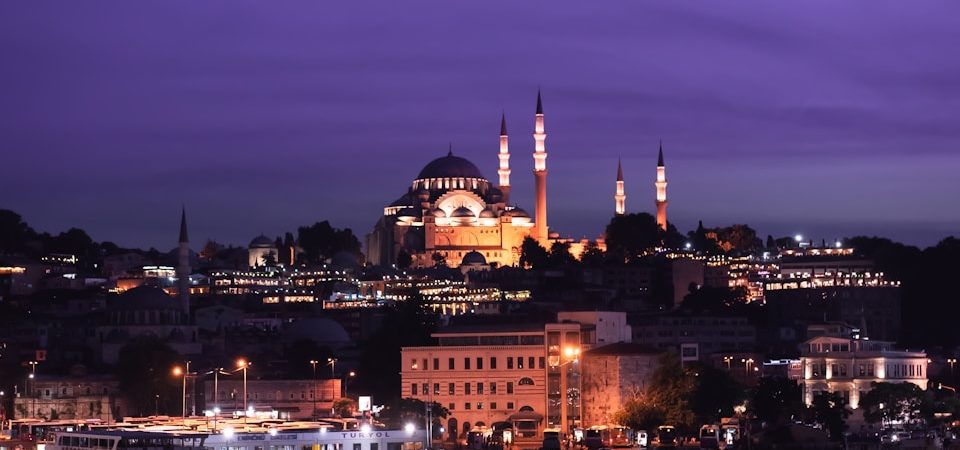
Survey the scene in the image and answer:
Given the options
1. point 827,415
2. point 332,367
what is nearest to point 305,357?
point 332,367

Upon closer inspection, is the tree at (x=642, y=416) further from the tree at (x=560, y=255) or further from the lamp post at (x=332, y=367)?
the tree at (x=560, y=255)

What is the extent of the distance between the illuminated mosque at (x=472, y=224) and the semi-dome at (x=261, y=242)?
1148cm

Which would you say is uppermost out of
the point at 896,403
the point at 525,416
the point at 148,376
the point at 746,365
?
the point at 746,365

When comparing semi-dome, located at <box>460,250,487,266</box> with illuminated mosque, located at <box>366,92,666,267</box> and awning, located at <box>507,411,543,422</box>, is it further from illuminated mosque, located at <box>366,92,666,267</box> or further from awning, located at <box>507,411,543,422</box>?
awning, located at <box>507,411,543,422</box>

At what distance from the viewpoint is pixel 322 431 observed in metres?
59.6

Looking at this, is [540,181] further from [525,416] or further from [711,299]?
[525,416]

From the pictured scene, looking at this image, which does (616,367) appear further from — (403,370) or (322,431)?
(322,431)

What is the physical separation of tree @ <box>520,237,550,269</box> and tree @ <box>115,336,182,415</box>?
5224 cm

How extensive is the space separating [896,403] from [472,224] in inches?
3151

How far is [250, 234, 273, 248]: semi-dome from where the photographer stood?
7023 inches

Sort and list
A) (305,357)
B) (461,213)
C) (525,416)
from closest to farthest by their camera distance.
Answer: (525,416) < (305,357) < (461,213)

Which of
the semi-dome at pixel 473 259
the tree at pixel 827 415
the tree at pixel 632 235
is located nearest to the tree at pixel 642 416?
the tree at pixel 827 415

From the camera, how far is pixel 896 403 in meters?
88.0

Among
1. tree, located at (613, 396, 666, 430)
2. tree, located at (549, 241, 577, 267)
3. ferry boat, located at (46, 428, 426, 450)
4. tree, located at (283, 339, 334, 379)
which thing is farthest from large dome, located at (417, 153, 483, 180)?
ferry boat, located at (46, 428, 426, 450)
